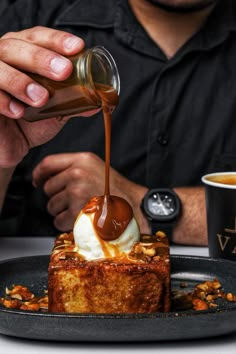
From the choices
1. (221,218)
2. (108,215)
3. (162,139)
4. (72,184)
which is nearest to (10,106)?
(108,215)

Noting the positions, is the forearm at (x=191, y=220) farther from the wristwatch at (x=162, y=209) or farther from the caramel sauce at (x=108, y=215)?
the caramel sauce at (x=108, y=215)

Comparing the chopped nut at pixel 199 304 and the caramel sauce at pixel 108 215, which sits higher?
the caramel sauce at pixel 108 215

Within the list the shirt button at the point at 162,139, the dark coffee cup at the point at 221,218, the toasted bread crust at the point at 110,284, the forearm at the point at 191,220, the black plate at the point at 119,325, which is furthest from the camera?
the shirt button at the point at 162,139

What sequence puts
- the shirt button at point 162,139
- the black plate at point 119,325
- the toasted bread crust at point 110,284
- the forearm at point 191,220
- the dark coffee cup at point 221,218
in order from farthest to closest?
1. the shirt button at point 162,139
2. the forearm at point 191,220
3. the dark coffee cup at point 221,218
4. the toasted bread crust at point 110,284
5. the black plate at point 119,325

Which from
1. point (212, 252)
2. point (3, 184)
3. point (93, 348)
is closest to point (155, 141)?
point (3, 184)

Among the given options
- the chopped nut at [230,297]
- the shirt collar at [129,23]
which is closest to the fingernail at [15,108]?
the chopped nut at [230,297]

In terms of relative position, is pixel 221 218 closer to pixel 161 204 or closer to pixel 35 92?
pixel 35 92

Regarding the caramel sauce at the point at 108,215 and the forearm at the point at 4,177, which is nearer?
the caramel sauce at the point at 108,215

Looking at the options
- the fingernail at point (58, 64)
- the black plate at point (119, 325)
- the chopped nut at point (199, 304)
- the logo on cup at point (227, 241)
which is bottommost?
the chopped nut at point (199, 304)
